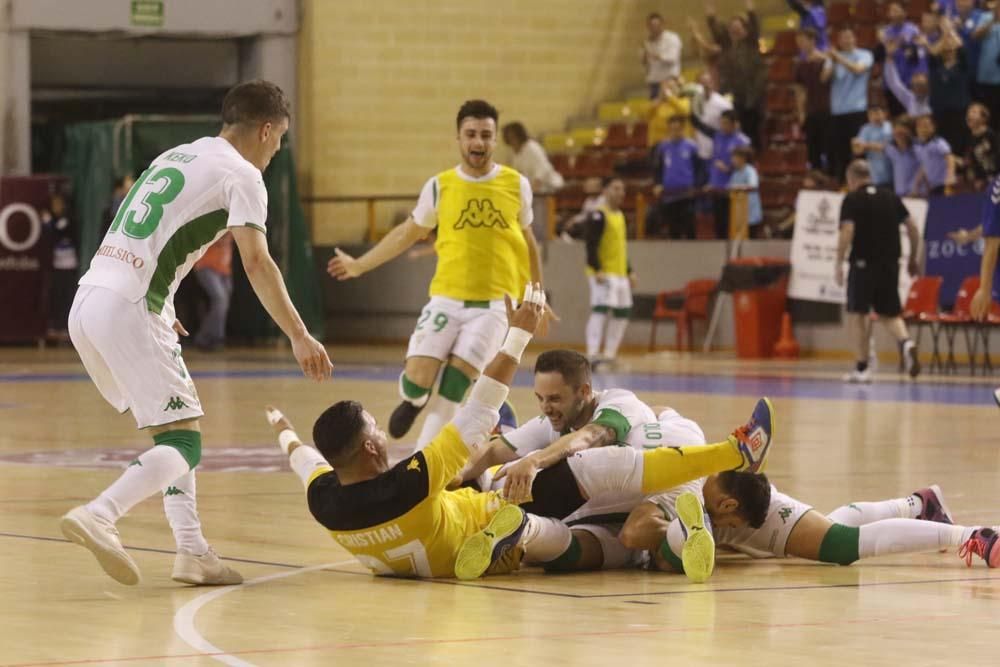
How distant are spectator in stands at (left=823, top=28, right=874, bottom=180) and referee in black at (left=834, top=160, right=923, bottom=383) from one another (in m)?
3.26

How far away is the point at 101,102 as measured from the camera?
108 ft

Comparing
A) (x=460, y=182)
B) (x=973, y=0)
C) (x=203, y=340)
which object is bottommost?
(x=203, y=340)

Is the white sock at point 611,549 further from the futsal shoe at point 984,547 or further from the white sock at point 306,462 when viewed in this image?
the futsal shoe at point 984,547

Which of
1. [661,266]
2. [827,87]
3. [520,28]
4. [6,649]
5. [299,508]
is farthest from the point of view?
[520,28]

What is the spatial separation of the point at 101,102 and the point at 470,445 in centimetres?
2722

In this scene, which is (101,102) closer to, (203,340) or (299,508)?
(203,340)

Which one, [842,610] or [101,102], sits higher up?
[101,102]

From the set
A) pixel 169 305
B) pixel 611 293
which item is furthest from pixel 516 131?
pixel 169 305

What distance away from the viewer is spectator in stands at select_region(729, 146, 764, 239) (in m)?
24.8

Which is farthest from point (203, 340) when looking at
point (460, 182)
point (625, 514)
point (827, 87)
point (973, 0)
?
point (625, 514)

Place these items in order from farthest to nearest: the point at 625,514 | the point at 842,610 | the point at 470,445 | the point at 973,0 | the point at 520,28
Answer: the point at 520,28 < the point at 973,0 < the point at 625,514 < the point at 470,445 < the point at 842,610

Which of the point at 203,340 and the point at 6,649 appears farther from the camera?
the point at 203,340

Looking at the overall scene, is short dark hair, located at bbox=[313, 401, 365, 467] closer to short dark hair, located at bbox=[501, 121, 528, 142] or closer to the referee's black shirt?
the referee's black shirt

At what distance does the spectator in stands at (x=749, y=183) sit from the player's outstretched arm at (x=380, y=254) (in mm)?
13843
